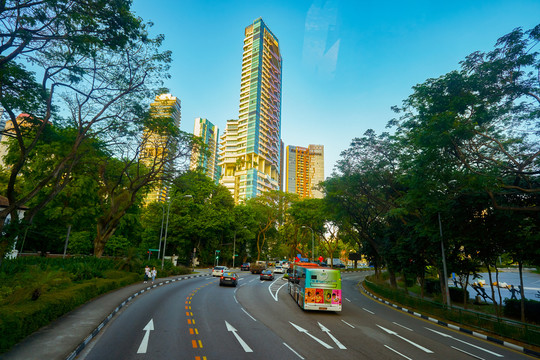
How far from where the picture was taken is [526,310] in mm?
17297

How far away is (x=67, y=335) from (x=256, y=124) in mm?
107088

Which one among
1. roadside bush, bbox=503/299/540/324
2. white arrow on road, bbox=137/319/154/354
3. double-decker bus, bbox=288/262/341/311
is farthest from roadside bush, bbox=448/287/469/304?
white arrow on road, bbox=137/319/154/354

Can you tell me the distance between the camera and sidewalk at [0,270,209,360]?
26.1ft

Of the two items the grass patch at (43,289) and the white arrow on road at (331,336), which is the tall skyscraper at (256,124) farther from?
the white arrow on road at (331,336)

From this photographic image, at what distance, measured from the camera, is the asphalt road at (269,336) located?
9.10 metres

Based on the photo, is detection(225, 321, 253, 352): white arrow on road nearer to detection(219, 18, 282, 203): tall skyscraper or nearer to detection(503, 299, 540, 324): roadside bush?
detection(503, 299, 540, 324): roadside bush

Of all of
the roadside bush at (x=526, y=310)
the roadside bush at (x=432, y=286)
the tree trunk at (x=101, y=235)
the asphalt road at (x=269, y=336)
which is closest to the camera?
the asphalt road at (x=269, y=336)

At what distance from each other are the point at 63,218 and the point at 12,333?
3325 cm

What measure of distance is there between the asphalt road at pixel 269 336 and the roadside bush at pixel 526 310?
6.77 m

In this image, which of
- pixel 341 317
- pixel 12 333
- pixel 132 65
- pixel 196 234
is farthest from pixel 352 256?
pixel 12 333

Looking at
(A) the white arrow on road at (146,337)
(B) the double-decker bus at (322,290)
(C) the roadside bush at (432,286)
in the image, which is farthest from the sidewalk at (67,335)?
(C) the roadside bush at (432,286)

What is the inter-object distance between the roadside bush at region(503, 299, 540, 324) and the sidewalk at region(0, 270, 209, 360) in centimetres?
2337

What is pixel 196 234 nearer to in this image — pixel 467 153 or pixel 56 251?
pixel 56 251

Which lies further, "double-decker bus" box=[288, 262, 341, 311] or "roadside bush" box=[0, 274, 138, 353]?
"double-decker bus" box=[288, 262, 341, 311]
